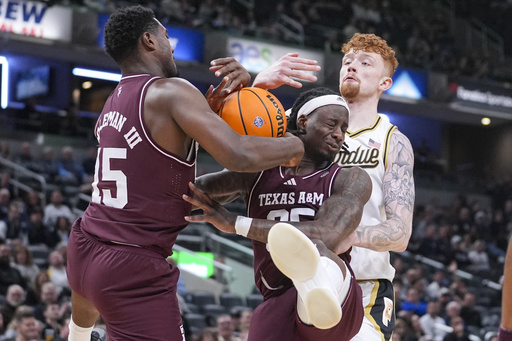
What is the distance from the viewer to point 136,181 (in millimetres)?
3617

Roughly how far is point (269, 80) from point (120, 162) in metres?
1.08

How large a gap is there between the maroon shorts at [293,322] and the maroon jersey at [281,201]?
88mm

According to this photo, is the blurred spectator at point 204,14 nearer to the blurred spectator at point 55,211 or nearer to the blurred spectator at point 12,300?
the blurred spectator at point 55,211

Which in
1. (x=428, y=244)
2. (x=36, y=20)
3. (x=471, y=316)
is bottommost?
(x=428, y=244)

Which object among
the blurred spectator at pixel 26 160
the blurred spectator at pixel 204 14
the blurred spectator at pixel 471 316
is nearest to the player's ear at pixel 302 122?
the blurred spectator at pixel 471 316

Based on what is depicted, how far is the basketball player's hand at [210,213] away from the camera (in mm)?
3775

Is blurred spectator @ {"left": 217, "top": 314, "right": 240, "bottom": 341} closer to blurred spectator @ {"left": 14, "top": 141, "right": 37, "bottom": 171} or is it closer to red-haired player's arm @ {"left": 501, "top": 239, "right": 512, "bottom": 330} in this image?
red-haired player's arm @ {"left": 501, "top": 239, "right": 512, "bottom": 330}

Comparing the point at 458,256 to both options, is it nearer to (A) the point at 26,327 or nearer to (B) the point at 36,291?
(B) the point at 36,291

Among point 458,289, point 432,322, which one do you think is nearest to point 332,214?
point 432,322

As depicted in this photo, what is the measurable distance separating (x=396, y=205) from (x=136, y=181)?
5.00ft

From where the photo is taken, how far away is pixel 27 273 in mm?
10133

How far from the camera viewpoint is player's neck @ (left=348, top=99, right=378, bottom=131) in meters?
4.66

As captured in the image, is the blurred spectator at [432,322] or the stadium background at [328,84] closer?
the blurred spectator at [432,322]

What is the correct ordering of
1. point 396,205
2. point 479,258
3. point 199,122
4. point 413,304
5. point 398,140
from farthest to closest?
point 479,258
point 413,304
point 398,140
point 396,205
point 199,122
